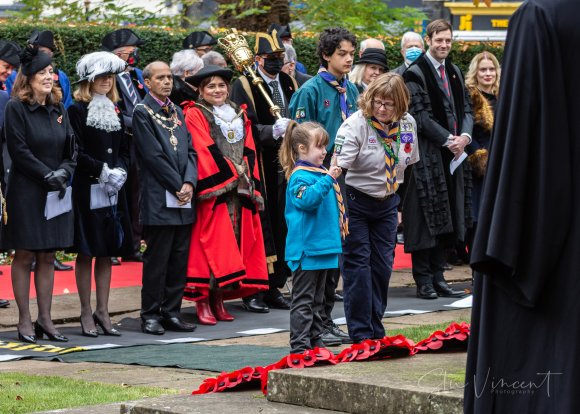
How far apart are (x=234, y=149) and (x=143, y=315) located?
5.03 ft

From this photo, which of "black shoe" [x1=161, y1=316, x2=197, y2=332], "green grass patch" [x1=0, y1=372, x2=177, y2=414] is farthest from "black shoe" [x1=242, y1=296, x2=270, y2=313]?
"green grass patch" [x1=0, y1=372, x2=177, y2=414]

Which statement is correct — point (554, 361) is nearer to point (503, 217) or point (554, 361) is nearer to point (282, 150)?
point (503, 217)

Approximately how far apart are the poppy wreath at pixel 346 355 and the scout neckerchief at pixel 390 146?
1.95 meters

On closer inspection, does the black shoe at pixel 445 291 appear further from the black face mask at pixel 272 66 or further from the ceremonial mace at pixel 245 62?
the black face mask at pixel 272 66

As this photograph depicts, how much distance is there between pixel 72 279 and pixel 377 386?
23.8 ft

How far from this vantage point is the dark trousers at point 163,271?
10.3 meters

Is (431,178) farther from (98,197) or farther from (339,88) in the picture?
(98,197)

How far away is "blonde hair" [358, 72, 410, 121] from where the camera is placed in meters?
8.84

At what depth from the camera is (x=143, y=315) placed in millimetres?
10281

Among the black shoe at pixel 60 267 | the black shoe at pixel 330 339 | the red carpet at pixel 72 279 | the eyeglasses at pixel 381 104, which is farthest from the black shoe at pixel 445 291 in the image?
the black shoe at pixel 60 267

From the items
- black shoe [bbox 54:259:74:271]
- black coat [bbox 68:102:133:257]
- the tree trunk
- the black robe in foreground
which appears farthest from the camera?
the tree trunk

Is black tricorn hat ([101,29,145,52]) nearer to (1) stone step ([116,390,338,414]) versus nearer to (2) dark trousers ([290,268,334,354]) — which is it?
(2) dark trousers ([290,268,334,354])

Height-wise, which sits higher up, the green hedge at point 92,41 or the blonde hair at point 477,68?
the green hedge at point 92,41

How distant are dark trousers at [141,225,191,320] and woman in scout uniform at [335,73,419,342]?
6.38ft
